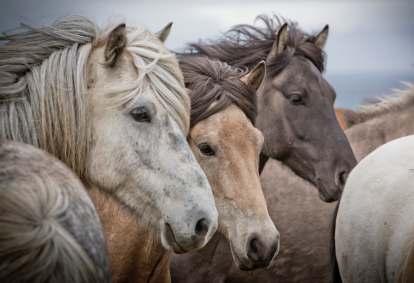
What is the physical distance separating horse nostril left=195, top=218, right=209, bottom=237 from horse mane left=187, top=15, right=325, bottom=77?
2.06m

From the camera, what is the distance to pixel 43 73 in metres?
3.20

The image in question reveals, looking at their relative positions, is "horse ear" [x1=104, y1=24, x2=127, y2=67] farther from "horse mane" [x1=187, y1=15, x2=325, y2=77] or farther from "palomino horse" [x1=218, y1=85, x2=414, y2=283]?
"palomino horse" [x1=218, y1=85, x2=414, y2=283]

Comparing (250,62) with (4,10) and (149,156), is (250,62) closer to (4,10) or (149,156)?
(4,10)

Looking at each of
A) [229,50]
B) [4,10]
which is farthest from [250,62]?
[4,10]

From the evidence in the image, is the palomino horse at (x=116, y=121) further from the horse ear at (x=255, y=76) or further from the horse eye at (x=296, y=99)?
the horse eye at (x=296, y=99)

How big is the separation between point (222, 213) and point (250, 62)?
5.07 feet

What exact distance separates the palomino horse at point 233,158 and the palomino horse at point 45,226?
1437 millimetres

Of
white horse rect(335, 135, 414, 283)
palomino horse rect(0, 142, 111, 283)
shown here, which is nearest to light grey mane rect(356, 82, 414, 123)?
white horse rect(335, 135, 414, 283)

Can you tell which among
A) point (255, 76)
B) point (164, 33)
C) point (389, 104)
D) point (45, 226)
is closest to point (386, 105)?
point (389, 104)

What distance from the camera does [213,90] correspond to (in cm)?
390

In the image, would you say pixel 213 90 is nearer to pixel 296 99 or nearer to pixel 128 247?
pixel 128 247

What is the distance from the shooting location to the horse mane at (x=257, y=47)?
16.1 ft

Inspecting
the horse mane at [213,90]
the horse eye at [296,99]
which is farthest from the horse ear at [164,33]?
the horse eye at [296,99]

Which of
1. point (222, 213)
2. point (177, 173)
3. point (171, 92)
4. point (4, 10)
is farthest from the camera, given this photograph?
point (4, 10)
